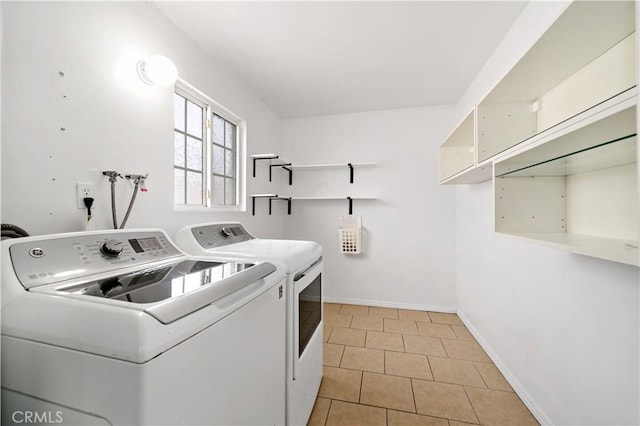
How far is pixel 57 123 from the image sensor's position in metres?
1.08

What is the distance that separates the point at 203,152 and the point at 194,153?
86 millimetres

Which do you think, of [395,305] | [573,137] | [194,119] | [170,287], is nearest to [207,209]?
[194,119]

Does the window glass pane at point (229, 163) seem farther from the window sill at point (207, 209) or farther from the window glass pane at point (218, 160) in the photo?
the window sill at point (207, 209)

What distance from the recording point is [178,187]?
6.02 ft

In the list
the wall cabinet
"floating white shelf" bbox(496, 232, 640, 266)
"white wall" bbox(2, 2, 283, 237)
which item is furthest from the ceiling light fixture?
"floating white shelf" bbox(496, 232, 640, 266)

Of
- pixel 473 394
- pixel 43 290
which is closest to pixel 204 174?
pixel 43 290

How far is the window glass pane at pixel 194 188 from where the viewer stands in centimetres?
194

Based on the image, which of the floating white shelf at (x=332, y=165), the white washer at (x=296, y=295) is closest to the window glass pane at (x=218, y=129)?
the white washer at (x=296, y=295)

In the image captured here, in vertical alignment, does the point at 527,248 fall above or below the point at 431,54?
below

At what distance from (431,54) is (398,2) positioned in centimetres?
66

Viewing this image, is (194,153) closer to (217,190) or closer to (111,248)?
(217,190)

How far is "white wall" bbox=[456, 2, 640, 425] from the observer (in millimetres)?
977

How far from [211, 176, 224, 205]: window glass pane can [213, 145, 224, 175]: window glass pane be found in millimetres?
61

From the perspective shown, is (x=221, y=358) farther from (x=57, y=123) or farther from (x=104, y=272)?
(x=57, y=123)
